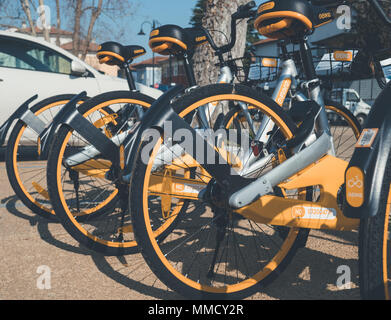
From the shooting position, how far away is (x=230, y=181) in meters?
2.06

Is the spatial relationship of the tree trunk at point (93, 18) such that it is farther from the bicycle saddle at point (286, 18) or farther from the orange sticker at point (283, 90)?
the bicycle saddle at point (286, 18)

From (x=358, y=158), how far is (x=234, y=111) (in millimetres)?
2651

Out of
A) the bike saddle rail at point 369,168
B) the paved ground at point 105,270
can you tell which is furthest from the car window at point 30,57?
the bike saddle rail at point 369,168

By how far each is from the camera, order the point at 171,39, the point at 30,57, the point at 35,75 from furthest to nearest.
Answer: the point at 30,57
the point at 35,75
the point at 171,39

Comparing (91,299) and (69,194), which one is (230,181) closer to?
(91,299)

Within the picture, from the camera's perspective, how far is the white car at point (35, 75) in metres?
6.82

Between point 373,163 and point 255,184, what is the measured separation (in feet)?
1.92

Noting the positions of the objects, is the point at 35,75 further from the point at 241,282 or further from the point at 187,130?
the point at 241,282

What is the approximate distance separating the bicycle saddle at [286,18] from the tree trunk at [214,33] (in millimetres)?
4532

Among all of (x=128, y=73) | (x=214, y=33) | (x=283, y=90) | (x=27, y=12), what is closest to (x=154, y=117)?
(x=283, y=90)

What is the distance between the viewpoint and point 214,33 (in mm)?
7055

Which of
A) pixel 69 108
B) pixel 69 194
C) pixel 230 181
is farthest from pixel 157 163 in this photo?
pixel 69 194

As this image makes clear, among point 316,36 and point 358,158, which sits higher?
point 316,36

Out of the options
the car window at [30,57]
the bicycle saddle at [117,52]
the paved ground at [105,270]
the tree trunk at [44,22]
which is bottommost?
the paved ground at [105,270]
